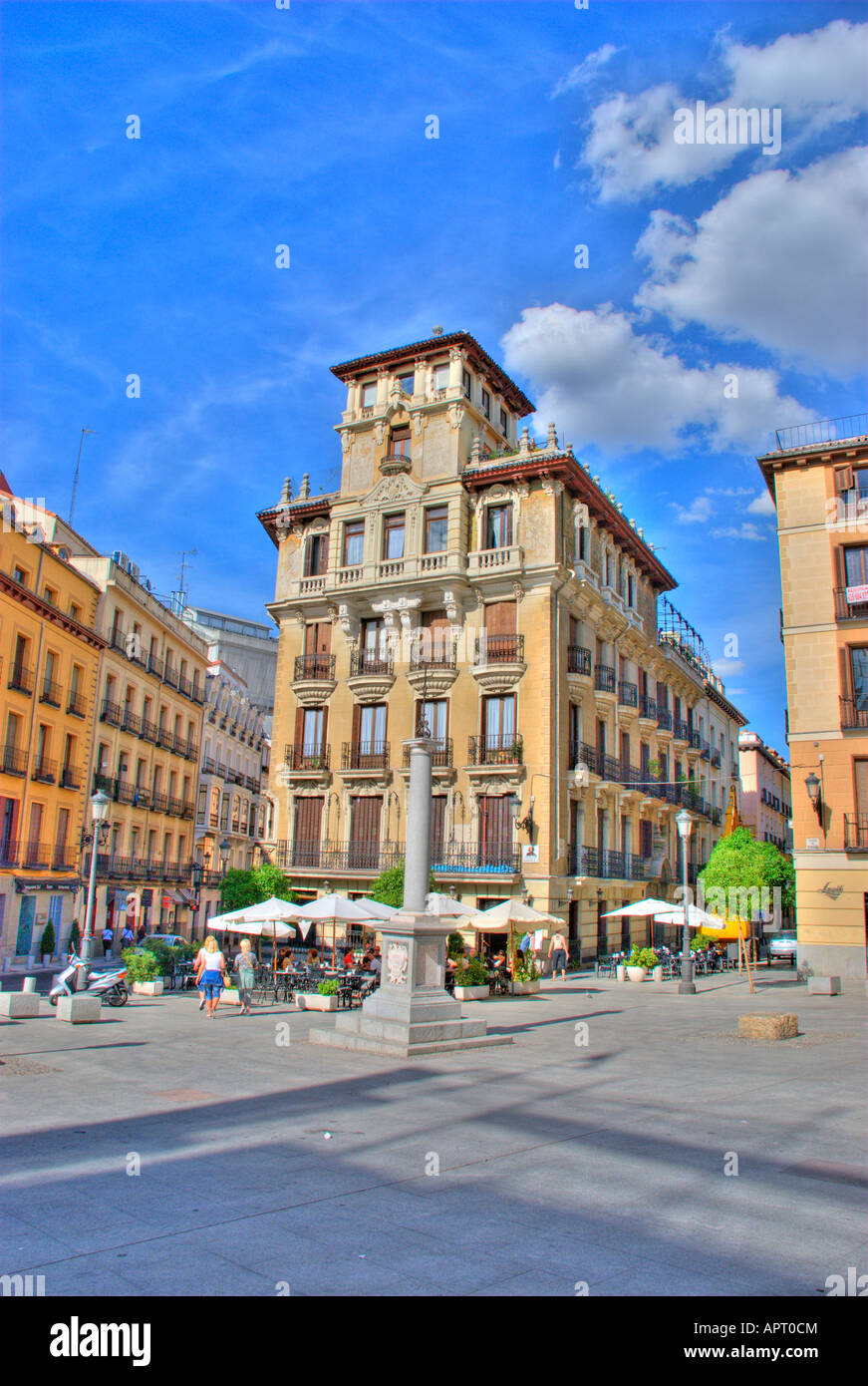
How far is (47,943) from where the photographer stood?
34312mm

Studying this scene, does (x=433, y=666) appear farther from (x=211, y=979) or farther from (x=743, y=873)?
(x=211, y=979)

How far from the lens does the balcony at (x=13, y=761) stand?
3303 centimetres

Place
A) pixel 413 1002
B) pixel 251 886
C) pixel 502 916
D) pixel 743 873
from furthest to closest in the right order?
pixel 743 873 → pixel 251 886 → pixel 502 916 → pixel 413 1002

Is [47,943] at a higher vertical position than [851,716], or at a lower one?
lower

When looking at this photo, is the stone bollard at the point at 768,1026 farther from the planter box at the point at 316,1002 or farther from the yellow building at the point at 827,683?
the yellow building at the point at 827,683

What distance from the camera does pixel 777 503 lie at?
3139cm

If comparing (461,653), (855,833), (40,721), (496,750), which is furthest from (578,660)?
(40,721)

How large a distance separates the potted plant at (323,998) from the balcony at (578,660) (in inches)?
716

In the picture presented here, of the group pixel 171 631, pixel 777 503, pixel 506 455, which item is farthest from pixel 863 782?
pixel 171 631

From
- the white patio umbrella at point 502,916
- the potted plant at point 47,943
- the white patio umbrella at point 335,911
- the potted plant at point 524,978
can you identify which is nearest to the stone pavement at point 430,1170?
the white patio umbrella at point 335,911

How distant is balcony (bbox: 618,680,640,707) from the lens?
137 ft

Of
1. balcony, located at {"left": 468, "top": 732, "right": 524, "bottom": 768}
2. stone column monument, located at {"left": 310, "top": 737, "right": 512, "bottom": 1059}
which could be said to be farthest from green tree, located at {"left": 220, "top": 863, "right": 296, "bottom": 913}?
stone column monument, located at {"left": 310, "top": 737, "right": 512, "bottom": 1059}

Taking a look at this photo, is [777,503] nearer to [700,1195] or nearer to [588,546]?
[588,546]

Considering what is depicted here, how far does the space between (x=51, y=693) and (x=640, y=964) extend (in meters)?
23.7
